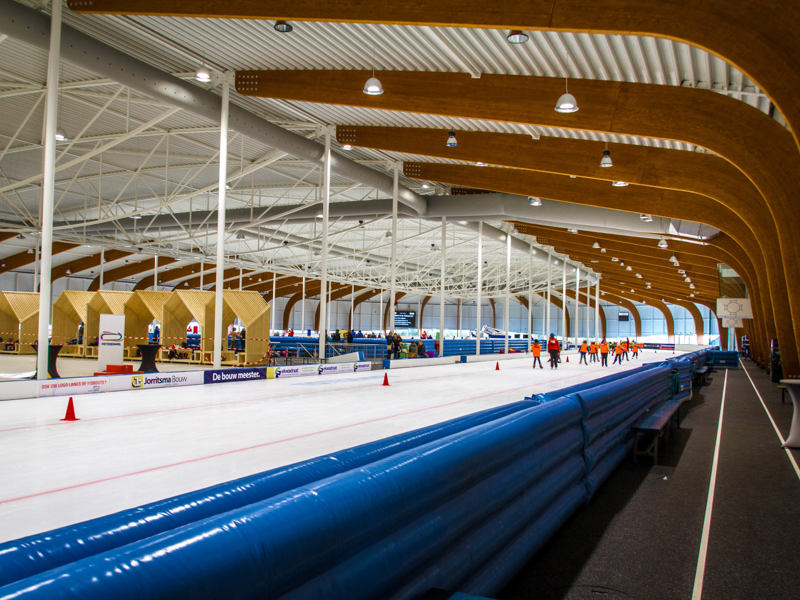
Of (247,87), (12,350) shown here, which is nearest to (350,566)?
(247,87)

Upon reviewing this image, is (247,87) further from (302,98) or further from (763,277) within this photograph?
(763,277)

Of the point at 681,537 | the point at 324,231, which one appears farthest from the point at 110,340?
the point at 681,537

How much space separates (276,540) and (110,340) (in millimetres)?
15728

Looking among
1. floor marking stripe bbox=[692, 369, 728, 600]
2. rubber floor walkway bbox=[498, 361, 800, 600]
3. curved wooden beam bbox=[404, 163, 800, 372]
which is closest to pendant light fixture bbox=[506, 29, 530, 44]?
rubber floor walkway bbox=[498, 361, 800, 600]

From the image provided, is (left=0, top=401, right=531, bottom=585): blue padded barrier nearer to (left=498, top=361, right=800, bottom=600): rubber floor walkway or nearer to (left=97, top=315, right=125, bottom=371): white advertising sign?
(left=498, top=361, right=800, bottom=600): rubber floor walkway

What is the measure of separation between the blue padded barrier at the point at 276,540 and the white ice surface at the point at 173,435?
11.1 ft

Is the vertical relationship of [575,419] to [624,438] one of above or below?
above

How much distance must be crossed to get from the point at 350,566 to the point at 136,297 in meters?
25.3

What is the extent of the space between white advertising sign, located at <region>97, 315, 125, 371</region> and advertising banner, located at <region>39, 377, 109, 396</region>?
2663 millimetres

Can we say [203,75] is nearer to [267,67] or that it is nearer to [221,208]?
[267,67]

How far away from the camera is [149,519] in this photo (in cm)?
214

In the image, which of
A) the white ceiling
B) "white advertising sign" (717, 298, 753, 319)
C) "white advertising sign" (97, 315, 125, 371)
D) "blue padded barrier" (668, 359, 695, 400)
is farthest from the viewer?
"white advertising sign" (717, 298, 753, 319)

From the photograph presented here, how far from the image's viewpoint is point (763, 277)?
2411cm

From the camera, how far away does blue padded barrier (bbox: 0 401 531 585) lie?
5.76 feet
